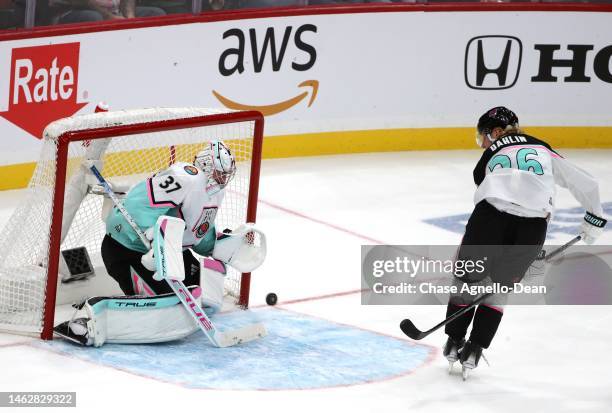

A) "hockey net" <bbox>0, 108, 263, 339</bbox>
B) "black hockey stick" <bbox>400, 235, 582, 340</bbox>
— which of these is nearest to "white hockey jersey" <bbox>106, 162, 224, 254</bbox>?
"hockey net" <bbox>0, 108, 263, 339</bbox>

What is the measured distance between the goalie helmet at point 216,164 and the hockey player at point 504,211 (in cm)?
97

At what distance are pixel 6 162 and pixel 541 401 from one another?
3854 millimetres

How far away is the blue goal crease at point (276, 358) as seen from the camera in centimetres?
438

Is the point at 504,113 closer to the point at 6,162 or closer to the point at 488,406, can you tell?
the point at 488,406

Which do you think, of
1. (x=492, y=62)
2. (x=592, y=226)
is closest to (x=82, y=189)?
(x=592, y=226)

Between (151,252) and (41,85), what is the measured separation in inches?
105

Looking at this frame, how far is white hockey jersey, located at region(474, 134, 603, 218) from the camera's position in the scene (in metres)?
4.22

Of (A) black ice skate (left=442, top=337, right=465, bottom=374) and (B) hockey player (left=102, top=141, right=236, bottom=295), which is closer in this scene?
(A) black ice skate (left=442, top=337, right=465, bottom=374)

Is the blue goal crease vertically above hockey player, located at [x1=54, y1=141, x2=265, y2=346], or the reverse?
hockey player, located at [x1=54, y1=141, x2=265, y2=346]

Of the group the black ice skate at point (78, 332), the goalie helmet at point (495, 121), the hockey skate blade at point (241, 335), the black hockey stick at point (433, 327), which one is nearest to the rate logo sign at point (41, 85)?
the black ice skate at point (78, 332)

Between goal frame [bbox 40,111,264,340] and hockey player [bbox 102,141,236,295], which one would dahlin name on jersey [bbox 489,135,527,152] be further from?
goal frame [bbox 40,111,264,340]

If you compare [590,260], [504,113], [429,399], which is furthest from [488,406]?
[590,260]

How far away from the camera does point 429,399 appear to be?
426 cm

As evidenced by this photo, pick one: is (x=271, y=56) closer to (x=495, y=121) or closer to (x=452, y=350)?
(x=495, y=121)
